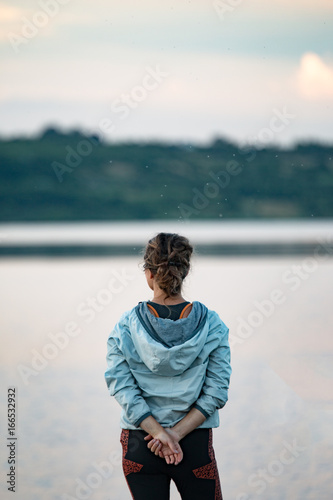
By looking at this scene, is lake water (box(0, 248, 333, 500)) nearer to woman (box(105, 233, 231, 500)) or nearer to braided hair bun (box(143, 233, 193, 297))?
woman (box(105, 233, 231, 500))

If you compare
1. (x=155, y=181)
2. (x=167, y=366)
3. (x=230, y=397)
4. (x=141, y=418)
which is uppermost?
(x=155, y=181)

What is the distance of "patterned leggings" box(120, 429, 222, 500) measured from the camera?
75.0 inches

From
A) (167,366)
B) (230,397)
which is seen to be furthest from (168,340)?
(230,397)

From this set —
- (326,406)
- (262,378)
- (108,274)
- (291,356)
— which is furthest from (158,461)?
(108,274)

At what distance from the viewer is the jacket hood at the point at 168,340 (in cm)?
187

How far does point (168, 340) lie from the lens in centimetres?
189

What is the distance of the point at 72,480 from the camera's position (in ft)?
10.6

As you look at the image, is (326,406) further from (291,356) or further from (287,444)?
(291,356)

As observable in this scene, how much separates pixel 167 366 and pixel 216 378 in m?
0.15

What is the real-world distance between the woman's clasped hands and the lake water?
1.30 m

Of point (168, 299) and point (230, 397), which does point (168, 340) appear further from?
point (230, 397)

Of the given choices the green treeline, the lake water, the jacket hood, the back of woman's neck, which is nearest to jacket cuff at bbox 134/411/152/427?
the jacket hood

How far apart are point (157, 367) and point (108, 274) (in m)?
11.0

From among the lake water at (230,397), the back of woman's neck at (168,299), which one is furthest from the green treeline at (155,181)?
the back of woman's neck at (168,299)
